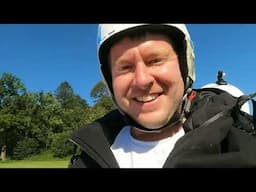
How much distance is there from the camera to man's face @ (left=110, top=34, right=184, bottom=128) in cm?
141

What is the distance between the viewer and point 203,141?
125 centimetres

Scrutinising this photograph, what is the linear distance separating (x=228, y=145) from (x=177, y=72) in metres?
0.44

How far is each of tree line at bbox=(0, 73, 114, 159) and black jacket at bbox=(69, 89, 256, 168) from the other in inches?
643

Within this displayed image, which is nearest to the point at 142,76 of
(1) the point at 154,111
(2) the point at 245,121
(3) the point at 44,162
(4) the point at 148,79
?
(4) the point at 148,79

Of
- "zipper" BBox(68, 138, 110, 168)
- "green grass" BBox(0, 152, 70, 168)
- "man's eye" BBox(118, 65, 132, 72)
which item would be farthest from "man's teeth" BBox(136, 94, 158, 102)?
"green grass" BBox(0, 152, 70, 168)

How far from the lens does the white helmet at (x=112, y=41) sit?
1.51 meters

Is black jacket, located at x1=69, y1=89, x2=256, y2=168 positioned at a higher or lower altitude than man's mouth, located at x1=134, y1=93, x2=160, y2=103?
lower

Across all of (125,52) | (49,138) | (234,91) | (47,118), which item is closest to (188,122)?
(125,52)

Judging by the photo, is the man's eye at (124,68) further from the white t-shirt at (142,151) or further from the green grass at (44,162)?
the green grass at (44,162)

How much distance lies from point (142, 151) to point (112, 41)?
525 mm

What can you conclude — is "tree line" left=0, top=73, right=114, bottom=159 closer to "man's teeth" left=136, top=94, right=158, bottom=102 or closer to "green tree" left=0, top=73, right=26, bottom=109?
"green tree" left=0, top=73, right=26, bottom=109

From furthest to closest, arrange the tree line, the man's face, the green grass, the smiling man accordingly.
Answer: the tree line → the green grass → the man's face → the smiling man
